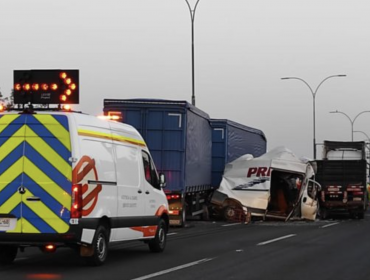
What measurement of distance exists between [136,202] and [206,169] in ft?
51.4

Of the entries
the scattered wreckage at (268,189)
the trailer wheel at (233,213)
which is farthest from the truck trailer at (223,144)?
the trailer wheel at (233,213)

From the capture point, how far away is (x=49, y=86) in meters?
15.2

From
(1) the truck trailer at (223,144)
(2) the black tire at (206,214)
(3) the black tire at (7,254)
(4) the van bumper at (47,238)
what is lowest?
(2) the black tire at (206,214)

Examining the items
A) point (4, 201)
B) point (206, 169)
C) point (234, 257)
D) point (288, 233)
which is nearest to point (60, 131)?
point (4, 201)

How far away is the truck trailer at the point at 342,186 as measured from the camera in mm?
34812

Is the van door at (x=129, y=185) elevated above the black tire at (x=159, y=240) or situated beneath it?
elevated above

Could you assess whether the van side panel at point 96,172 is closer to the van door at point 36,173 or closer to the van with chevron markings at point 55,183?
the van with chevron markings at point 55,183

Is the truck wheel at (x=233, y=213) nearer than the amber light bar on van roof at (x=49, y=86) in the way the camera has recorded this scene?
No

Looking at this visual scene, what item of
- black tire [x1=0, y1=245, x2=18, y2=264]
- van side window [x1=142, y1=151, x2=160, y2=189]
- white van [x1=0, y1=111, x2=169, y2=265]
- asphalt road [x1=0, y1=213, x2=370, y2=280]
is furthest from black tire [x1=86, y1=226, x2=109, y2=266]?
van side window [x1=142, y1=151, x2=160, y2=189]

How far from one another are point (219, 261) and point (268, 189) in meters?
15.9

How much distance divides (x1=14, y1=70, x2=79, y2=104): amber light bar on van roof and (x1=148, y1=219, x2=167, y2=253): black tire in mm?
3043

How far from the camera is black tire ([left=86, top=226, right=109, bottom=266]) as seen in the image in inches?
496

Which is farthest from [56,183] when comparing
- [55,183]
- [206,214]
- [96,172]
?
[206,214]

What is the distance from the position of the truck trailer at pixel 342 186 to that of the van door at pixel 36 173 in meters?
24.5
